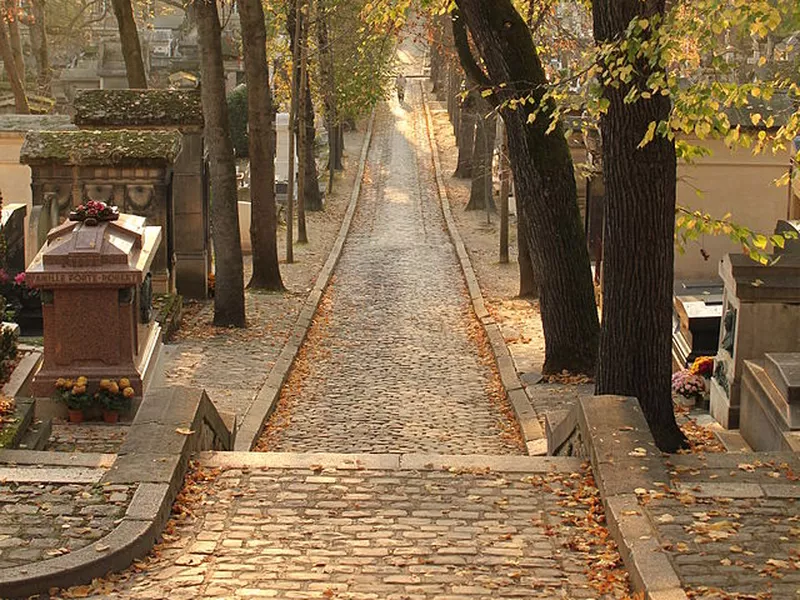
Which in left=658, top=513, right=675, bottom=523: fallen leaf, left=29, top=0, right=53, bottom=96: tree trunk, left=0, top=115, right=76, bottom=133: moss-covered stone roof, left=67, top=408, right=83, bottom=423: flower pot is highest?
left=29, top=0, right=53, bottom=96: tree trunk

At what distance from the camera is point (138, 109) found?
755 inches

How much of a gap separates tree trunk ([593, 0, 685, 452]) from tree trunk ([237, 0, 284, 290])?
10.8m

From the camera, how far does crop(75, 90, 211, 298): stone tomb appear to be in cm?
1909

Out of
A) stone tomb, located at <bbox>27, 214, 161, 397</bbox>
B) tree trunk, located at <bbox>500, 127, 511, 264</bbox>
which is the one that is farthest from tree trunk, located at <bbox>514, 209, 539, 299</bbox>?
stone tomb, located at <bbox>27, 214, 161, 397</bbox>

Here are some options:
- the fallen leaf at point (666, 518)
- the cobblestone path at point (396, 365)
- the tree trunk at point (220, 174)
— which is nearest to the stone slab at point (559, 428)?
the cobblestone path at point (396, 365)

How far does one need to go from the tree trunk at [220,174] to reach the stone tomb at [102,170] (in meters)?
0.58

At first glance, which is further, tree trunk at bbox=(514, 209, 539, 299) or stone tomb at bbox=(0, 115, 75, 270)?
tree trunk at bbox=(514, 209, 539, 299)

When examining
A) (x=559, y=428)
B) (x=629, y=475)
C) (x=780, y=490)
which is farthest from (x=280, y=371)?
(x=780, y=490)

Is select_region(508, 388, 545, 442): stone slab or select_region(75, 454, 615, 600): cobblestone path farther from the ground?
select_region(75, 454, 615, 600): cobblestone path

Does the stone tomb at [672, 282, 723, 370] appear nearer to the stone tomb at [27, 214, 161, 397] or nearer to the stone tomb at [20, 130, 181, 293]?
the stone tomb at [27, 214, 161, 397]

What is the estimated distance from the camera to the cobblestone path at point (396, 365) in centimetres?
1301

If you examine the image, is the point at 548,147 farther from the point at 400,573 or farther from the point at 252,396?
the point at 400,573

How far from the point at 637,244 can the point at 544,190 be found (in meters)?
4.05

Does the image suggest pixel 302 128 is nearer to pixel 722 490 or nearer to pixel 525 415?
pixel 525 415
